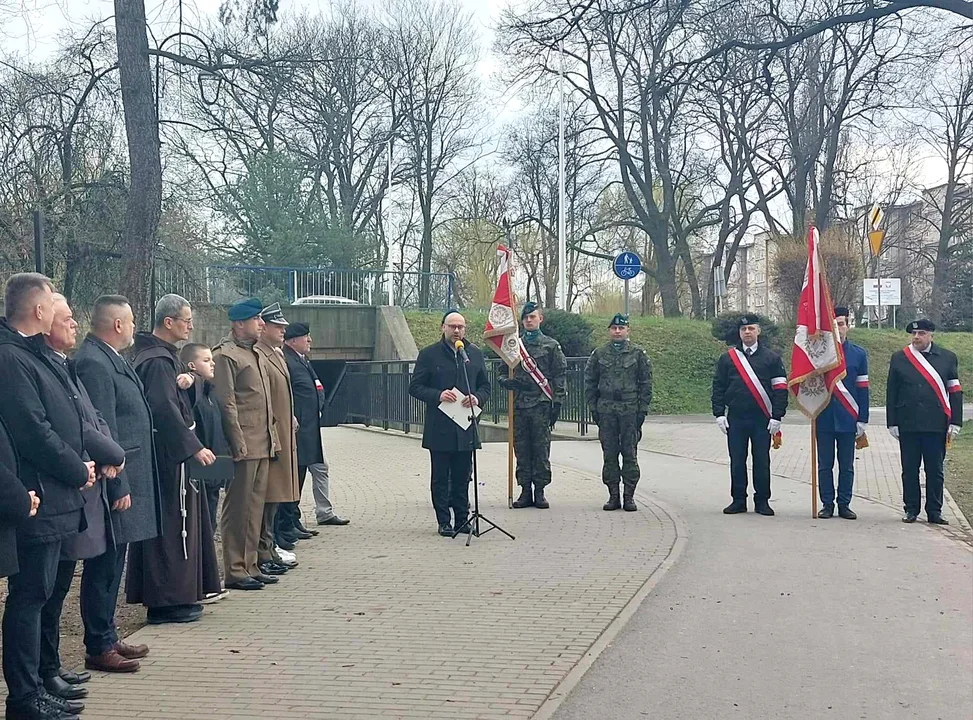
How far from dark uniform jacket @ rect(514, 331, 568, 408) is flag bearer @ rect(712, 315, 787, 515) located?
5.34ft

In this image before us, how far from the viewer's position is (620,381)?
36.9ft

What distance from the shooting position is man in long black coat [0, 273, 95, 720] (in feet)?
15.4

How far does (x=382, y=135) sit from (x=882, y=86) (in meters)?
26.2

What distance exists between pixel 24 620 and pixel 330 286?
24.5m

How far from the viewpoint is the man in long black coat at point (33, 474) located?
468 cm

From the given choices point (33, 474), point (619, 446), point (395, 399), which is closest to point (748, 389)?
point (619, 446)

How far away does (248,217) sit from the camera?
2930 centimetres

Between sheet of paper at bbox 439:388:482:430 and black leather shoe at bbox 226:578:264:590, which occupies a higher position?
sheet of paper at bbox 439:388:482:430

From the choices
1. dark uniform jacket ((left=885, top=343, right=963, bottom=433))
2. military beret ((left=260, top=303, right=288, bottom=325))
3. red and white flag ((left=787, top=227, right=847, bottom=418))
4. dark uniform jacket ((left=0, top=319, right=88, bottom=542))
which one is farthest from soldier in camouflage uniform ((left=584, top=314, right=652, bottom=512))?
dark uniform jacket ((left=0, top=319, right=88, bottom=542))

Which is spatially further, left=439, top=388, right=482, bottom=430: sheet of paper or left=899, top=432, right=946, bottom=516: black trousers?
left=899, top=432, right=946, bottom=516: black trousers

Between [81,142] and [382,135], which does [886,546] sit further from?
[382,135]

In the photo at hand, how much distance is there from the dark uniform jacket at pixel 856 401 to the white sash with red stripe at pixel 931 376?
470 mm

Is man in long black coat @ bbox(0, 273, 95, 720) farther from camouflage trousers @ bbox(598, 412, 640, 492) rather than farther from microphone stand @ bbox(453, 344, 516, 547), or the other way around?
camouflage trousers @ bbox(598, 412, 640, 492)

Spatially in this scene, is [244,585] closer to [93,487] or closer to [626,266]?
[93,487]
